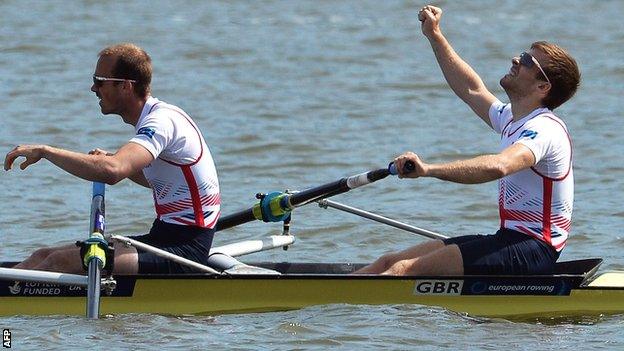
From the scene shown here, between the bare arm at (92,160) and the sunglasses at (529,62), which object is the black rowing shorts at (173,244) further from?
the sunglasses at (529,62)

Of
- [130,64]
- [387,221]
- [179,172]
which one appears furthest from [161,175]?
[387,221]

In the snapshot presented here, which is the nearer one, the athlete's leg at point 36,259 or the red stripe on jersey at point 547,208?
the red stripe on jersey at point 547,208

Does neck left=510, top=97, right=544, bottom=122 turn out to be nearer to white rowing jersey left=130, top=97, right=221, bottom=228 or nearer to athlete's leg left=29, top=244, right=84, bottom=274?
white rowing jersey left=130, top=97, right=221, bottom=228

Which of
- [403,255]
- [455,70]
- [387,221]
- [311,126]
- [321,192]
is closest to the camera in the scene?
[403,255]

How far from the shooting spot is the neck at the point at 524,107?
9.23 m

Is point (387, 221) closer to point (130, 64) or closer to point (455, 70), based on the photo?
point (455, 70)

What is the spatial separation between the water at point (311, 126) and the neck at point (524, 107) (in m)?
1.26

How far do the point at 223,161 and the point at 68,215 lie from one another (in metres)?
3.08

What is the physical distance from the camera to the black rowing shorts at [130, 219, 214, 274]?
920 centimetres

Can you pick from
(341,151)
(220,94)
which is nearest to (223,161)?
(341,151)

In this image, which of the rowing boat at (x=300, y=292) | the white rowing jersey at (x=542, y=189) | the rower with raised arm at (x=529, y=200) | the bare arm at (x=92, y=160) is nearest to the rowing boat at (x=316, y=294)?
the rowing boat at (x=300, y=292)

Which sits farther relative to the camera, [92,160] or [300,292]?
[300,292]

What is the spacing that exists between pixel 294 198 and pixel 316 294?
3.12ft

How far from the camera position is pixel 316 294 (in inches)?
361
